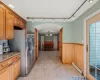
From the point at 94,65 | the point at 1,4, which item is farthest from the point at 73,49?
the point at 1,4

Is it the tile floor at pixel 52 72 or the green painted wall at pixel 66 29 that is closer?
the tile floor at pixel 52 72

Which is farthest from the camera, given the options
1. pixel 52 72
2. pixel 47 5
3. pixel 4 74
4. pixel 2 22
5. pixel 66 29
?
pixel 66 29

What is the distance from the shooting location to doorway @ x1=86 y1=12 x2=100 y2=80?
311 centimetres

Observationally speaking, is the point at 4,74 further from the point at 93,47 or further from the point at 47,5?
the point at 93,47

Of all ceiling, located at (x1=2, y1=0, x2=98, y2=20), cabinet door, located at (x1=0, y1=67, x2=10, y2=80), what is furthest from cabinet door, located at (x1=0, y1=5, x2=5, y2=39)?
cabinet door, located at (x1=0, y1=67, x2=10, y2=80)

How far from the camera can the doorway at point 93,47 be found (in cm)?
311

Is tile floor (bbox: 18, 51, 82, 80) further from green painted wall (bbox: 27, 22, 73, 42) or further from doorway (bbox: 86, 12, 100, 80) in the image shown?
green painted wall (bbox: 27, 22, 73, 42)

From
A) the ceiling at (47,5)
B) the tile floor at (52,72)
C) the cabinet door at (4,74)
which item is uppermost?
the ceiling at (47,5)

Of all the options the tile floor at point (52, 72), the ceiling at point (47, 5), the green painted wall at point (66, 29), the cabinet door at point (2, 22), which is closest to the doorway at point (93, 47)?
the ceiling at point (47, 5)

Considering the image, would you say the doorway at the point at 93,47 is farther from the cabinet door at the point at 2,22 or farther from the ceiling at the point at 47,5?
the cabinet door at the point at 2,22

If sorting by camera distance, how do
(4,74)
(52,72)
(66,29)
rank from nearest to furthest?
(4,74)
(52,72)
(66,29)

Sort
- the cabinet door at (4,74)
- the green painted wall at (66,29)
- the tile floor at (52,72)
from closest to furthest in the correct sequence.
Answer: the cabinet door at (4,74)
the tile floor at (52,72)
the green painted wall at (66,29)

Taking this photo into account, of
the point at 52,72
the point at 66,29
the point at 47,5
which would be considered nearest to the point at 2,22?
the point at 47,5

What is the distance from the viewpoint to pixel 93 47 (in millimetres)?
3428
